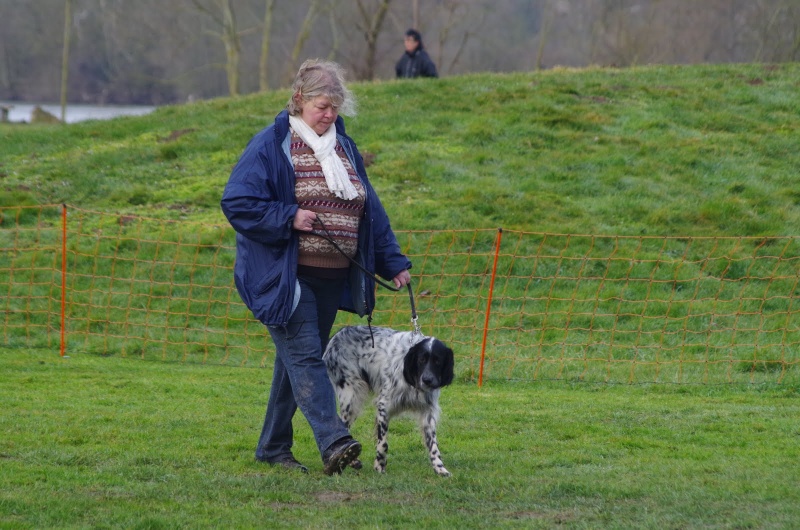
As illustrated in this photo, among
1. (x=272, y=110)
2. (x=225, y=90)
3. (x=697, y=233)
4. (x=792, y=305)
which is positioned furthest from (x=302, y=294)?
(x=225, y=90)

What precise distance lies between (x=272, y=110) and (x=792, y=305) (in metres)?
10.0

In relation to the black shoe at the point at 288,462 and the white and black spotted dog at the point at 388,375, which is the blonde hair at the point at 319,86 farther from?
the black shoe at the point at 288,462

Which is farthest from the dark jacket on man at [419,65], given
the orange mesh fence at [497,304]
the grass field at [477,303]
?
the orange mesh fence at [497,304]

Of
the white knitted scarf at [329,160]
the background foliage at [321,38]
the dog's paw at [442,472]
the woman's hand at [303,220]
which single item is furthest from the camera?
the background foliage at [321,38]

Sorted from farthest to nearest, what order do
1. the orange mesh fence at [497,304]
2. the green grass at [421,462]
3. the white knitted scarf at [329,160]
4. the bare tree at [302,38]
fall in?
the bare tree at [302,38] → the orange mesh fence at [497,304] → the white knitted scarf at [329,160] → the green grass at [421,462]

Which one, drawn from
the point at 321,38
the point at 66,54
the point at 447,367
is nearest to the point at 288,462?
the point at 447,367

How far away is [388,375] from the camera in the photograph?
5.50 m

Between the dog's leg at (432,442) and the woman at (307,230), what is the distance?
0.46 meters

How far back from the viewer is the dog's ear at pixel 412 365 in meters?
5.32

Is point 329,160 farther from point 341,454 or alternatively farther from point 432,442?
point 432,442

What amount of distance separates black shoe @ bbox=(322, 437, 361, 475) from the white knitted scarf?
1198 millimetres

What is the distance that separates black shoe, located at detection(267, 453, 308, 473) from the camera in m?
5.19

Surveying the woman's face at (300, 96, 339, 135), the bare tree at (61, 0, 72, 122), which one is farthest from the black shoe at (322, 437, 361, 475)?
the bare tree at (61, 0, 72, 122)

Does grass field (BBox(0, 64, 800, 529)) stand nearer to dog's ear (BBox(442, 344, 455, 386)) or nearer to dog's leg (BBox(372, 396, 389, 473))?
dog's leg (BBox(372, 396, 389, 473))
